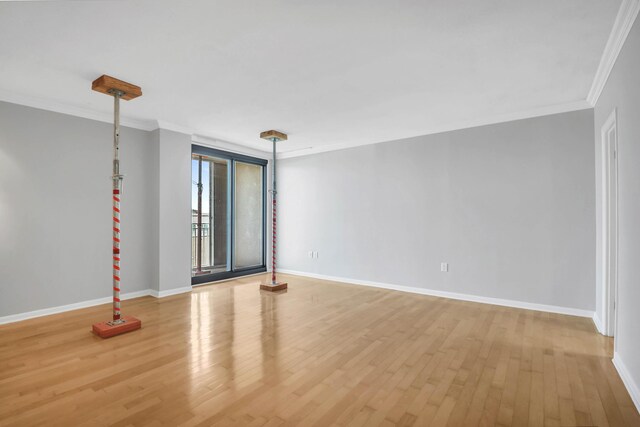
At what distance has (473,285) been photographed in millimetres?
4512

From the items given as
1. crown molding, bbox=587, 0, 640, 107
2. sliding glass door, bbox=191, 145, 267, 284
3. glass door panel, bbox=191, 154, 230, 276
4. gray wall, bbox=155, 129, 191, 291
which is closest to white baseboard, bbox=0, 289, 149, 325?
gray wall, bbox=155, 129, 191, 291

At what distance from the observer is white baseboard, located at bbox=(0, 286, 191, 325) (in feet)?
11.7

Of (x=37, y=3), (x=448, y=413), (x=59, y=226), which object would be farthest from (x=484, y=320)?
(x=59, y=226)

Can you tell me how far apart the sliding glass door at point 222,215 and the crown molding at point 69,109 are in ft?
3.13

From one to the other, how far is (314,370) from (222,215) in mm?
4359

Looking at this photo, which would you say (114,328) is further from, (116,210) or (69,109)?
(69,109)

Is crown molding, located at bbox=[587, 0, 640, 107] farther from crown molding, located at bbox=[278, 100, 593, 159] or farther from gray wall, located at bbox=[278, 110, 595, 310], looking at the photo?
gray wall, located at bbox=[278, 110, 595, 310]

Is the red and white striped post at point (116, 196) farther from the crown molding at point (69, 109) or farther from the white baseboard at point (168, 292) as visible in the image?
the white baseboard at point (168, 292)

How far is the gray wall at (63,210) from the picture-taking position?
11.8 ft

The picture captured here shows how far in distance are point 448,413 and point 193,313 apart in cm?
313

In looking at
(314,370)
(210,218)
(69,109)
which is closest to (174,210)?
(210,218)

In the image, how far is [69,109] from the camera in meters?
3.98

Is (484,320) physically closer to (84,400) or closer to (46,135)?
(84,400)

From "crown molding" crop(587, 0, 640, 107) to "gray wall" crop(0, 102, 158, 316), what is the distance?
537cm
